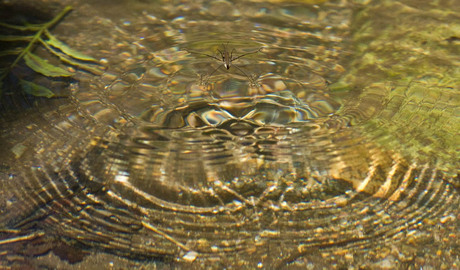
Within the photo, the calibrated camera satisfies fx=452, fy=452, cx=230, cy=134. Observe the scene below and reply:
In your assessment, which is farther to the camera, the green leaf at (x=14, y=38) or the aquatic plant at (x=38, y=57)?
the green leaf at (x=14, y=38)

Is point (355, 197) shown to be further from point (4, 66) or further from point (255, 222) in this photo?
point (4, 66)

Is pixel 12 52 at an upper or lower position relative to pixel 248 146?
upper

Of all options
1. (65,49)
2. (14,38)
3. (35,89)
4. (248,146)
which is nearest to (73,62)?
(65,49)

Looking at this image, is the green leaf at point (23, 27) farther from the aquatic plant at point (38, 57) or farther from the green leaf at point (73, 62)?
the green leaf at point (73, 62)

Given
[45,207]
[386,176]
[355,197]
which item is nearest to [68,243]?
[45,207]

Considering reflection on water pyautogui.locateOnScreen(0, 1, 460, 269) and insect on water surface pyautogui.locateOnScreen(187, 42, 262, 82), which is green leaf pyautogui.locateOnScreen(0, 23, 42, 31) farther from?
insect on water surface pyautogui.locateOnScreen(187, 42, 262, 82)

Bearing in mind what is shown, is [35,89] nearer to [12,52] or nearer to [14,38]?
[12,52]

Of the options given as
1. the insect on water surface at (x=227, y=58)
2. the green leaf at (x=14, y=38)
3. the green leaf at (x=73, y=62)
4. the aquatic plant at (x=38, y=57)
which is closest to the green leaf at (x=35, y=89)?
the aquatic plant at (x=38, y=57)
